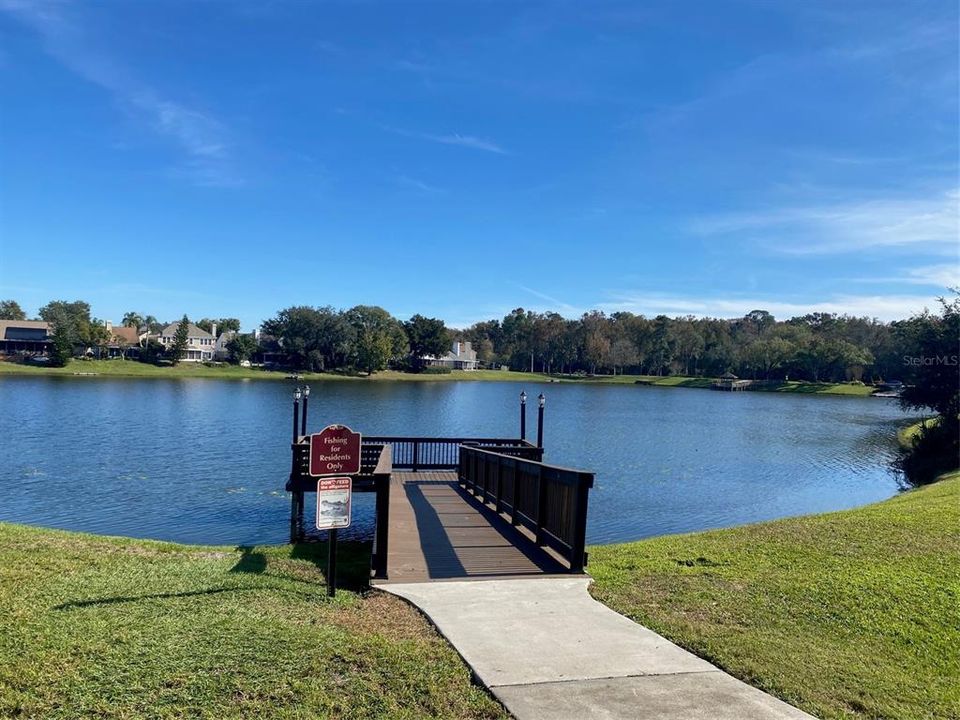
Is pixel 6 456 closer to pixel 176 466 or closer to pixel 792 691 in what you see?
pixel 176 466

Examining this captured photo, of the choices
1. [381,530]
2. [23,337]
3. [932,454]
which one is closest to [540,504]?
[381,530]

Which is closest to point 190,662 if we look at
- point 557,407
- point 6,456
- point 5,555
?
point 5,555

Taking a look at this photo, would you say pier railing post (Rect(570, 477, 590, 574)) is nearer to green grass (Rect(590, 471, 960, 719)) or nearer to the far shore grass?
green grass (Rect(590, 471, 960, 719))

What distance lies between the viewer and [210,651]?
189 inches

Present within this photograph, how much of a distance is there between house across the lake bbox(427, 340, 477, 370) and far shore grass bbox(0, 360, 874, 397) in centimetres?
596

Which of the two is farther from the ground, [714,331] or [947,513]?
[714,331]

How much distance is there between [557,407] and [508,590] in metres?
51.5

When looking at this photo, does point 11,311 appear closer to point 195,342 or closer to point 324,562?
point 195,342

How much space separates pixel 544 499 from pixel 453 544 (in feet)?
5.13

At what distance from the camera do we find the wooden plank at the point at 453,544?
8.30 meters

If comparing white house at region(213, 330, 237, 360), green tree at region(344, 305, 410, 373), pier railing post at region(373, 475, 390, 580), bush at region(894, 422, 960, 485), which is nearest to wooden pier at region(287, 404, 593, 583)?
pier railing post at region(373, 475, 390, 580)

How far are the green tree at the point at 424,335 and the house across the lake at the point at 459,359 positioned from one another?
1075cm

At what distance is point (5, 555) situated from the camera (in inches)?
306

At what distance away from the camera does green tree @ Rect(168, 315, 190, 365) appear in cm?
9331
